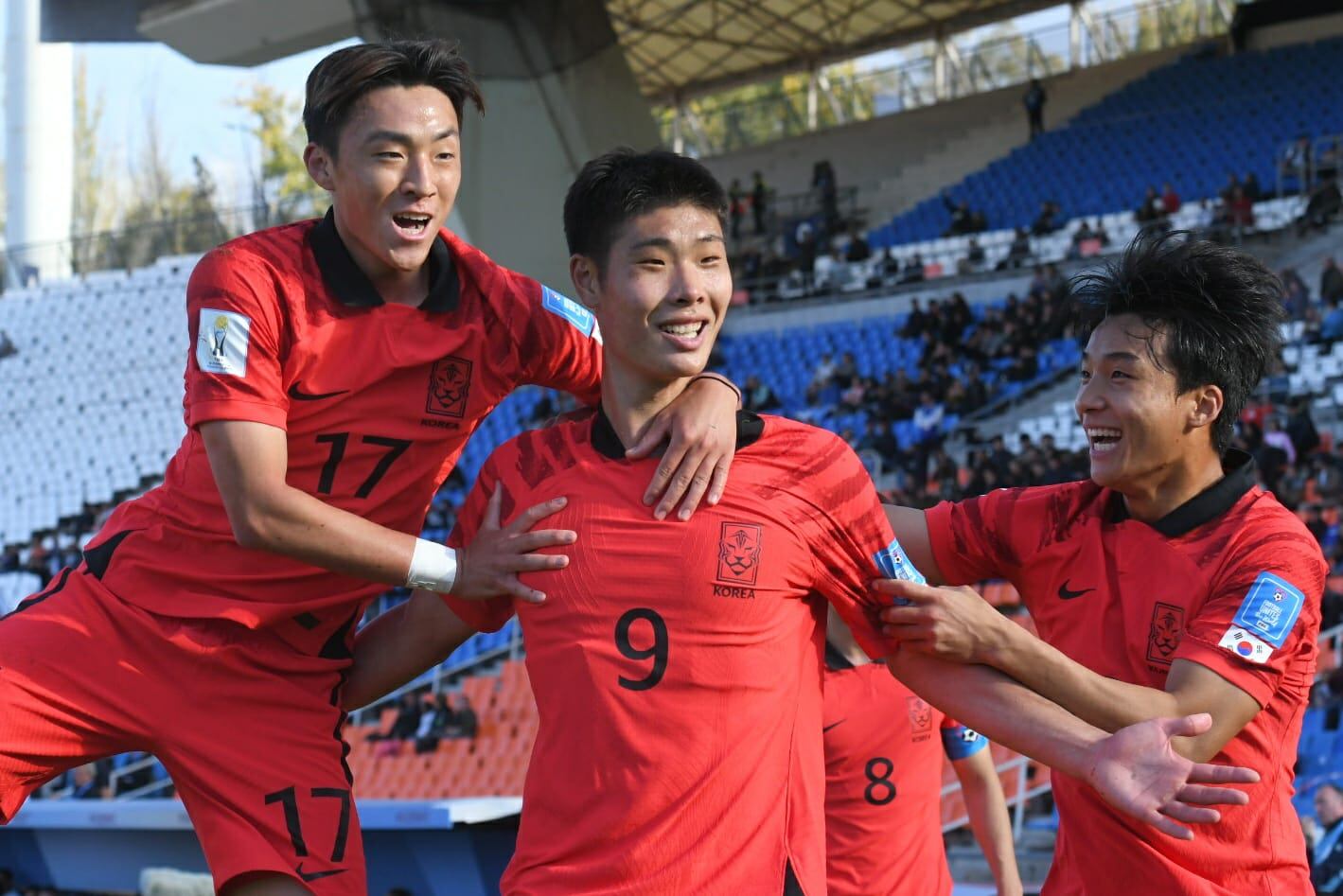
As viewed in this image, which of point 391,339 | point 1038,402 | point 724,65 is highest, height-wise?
point 724,65

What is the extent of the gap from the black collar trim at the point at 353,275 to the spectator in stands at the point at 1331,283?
42.7 ft

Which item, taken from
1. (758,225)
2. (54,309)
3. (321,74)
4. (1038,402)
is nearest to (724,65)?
(758,225)

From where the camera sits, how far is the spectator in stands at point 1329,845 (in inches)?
279

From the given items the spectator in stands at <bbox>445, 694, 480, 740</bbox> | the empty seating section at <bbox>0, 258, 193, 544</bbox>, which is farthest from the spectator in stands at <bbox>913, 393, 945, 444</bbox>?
the empty seating section at <bbox>0, 258, 193, 544</bbox>

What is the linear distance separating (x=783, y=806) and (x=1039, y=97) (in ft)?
79.8

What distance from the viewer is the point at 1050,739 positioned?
2.77 metres

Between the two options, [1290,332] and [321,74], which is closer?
[321,74]

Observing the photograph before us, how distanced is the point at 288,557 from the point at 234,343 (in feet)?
1.56

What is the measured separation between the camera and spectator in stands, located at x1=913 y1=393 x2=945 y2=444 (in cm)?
1603

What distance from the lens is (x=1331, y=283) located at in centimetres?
1459

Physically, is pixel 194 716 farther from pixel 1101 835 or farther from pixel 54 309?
pixel 54 309

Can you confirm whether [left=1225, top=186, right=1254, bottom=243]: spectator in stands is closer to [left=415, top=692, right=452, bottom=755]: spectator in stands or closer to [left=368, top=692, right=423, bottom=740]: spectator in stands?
[left=415, top=692, right=452, bottom=755]: spectator in stands

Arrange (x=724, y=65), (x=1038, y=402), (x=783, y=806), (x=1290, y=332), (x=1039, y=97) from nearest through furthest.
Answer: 1. (x=783, y=806)
2. (x=1290, y=332)
3. (x=1038, y=402)
4. (x=1039, y=97)
5. (x=724, y=65)

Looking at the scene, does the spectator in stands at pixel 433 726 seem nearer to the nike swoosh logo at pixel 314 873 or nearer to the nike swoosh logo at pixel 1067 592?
the nike swoosh logo at pixel 314 873
